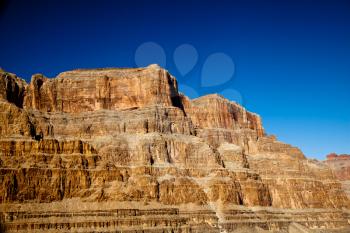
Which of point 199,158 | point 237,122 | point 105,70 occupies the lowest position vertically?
point 199,158

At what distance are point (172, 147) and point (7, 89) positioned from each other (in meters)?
34.2

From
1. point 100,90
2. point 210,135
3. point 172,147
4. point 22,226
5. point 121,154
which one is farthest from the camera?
point 210,135

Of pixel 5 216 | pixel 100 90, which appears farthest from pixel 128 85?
pixel 5 216

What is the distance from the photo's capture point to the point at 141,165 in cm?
10294

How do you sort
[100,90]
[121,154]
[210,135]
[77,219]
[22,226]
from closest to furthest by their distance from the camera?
1. [22,226]
2. [77,219]
3. [121,154]
4. [100,90]
5. [210,135]

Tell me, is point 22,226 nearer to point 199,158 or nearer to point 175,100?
point 199,158

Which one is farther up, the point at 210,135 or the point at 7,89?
the point at 7,89

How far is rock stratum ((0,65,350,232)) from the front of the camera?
89.6 meters

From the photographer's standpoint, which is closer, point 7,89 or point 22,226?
point 22,226

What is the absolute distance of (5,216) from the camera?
3223 inches

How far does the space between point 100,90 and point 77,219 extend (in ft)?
131

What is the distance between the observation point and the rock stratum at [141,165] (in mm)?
89625

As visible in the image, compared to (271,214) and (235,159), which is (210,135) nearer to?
(235,159)

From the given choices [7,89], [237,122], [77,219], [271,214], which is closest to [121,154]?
[77,219]
